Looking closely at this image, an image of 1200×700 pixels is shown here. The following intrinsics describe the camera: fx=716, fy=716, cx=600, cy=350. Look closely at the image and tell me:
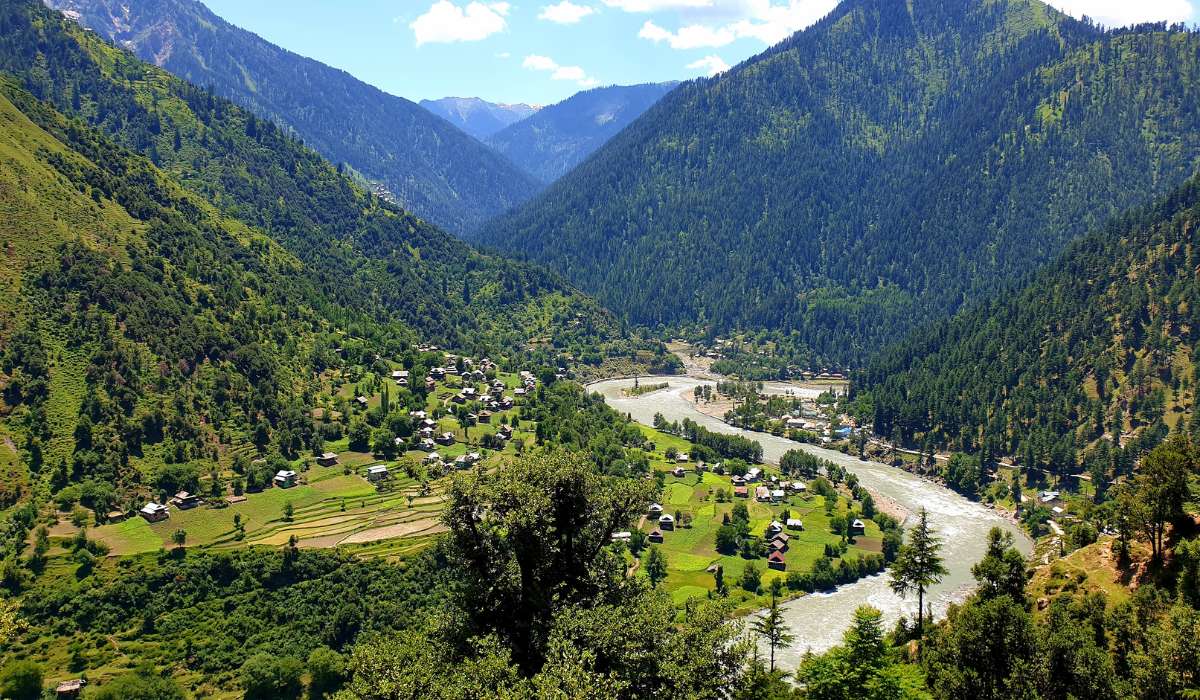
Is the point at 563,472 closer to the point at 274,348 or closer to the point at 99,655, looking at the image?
the point at 99,655

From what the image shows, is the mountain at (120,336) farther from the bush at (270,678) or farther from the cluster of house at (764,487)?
the cluster of house at (764,487)

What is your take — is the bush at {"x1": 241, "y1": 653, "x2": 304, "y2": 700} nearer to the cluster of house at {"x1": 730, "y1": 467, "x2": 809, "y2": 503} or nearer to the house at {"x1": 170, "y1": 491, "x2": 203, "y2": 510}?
the house at {"x1": 170, "y1": 491, "x2": 203, "y2": 510}

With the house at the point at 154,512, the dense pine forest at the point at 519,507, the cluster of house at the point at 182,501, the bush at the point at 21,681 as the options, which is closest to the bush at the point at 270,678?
the dense pine forest at the point at 519,507

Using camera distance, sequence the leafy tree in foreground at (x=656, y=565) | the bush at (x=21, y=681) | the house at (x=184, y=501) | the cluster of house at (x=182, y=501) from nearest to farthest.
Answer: the bush at (x=21, y=681) → the cluster of house at (x=182, y=501) → the leafy tree in foreground at (x=656, y=565) → the house at (x=184, y=501)

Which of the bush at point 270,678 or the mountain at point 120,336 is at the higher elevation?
the mountain at point 120,336

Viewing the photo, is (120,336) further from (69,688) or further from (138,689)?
(138,689)

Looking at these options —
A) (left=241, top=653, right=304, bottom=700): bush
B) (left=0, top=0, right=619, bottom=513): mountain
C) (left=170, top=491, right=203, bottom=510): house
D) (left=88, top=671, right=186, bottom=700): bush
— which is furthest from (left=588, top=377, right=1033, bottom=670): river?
(left=0, top=0, right=619, bottom=513): mountain
